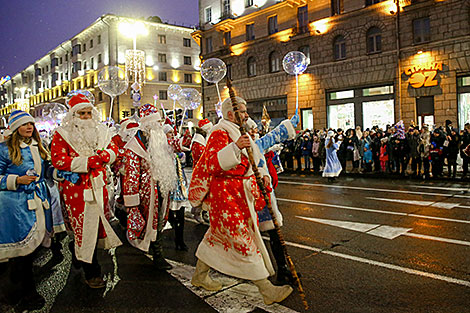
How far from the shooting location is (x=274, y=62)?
99.6 feet

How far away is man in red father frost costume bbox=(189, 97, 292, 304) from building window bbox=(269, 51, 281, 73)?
1061 inches

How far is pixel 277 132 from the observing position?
406 cm

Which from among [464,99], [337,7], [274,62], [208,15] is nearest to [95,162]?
[464,99]

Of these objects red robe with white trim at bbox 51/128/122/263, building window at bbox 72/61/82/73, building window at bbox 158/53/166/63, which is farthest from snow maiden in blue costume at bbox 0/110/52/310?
building window at bbox 72/61/82/73

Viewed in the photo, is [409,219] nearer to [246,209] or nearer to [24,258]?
[246,209]

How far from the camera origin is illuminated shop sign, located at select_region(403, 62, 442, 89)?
70.7 feet

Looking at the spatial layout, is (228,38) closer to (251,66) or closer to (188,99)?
(251,66)

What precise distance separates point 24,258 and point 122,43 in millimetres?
53360

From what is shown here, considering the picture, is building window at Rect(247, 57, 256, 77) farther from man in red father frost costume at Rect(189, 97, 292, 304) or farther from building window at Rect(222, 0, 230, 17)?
man in red father frost costume at Rect(189, 97, 292, 304)

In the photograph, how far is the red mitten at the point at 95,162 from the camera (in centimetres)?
430

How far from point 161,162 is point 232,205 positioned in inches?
72.2

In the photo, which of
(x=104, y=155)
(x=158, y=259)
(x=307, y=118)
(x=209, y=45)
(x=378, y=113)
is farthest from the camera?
(x=209, y=45)

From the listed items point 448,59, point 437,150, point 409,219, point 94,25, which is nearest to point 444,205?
point 409,219

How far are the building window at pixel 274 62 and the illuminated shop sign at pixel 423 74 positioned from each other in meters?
10.1
